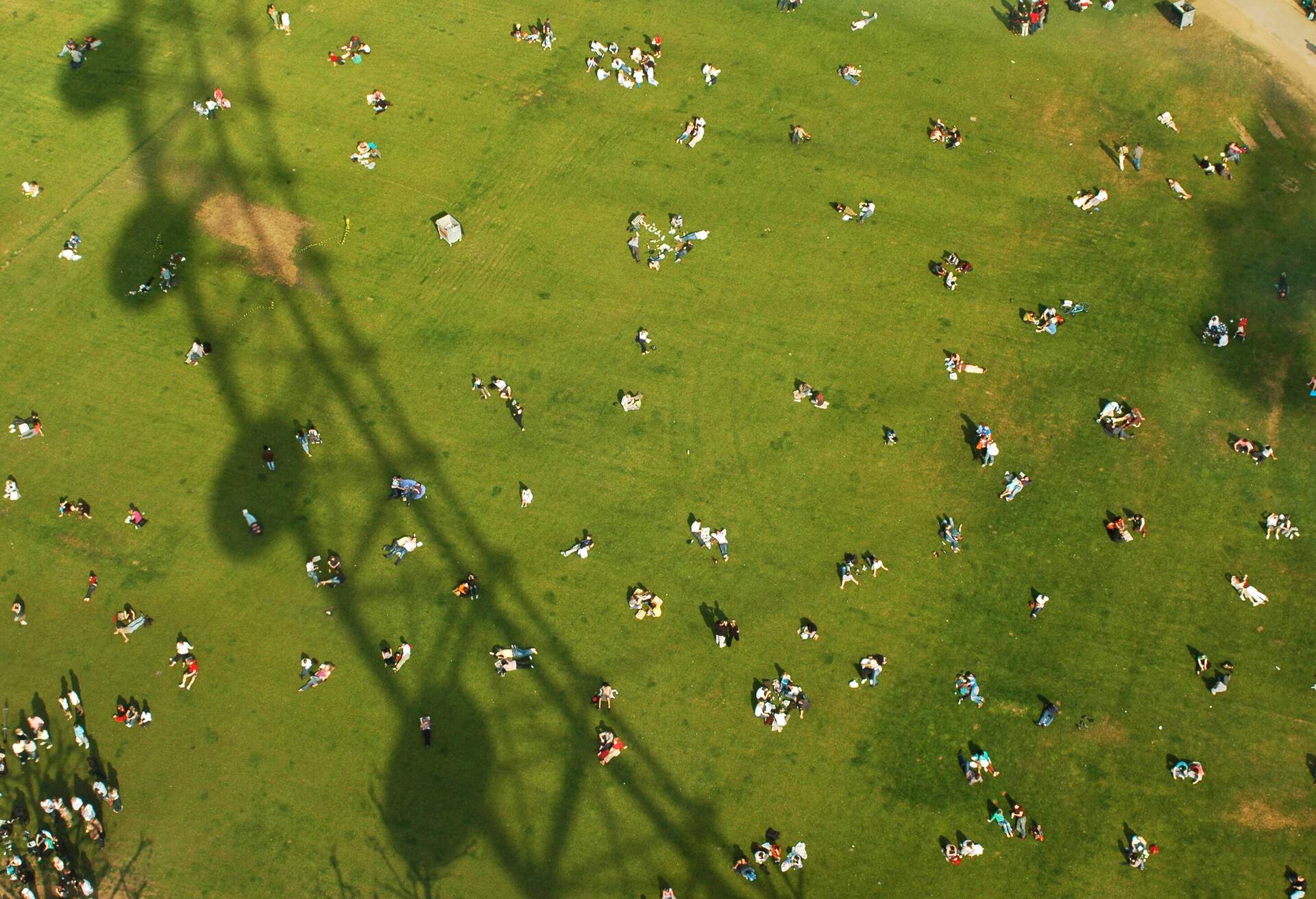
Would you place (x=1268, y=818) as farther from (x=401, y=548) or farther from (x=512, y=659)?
(x=401, y=548)

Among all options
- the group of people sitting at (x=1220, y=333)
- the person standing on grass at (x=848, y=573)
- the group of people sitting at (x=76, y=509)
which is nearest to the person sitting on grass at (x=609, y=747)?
the person standing on grass at (x=848, y=573)

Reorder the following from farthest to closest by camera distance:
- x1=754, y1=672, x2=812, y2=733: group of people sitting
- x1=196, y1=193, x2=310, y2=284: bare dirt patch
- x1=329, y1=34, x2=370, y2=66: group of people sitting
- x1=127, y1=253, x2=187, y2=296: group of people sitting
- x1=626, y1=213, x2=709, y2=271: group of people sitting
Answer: x1=329, y1=34, x2=370, y2=66: group of people sitting
x1=196, y1=193, x2=310, y2=284: bare dirt patch
x1=127, y1=253, x2=187, y2=296: group of people sitting
x1=626, y1=213, x2=709, y2=271: group of people sitting
x1=754, y1=672, x2=812, y2=733: group of people sitting

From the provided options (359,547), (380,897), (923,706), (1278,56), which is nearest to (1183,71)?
(1278,56)

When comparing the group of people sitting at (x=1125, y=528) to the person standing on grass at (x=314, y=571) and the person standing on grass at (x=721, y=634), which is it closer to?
the person standing on grass at (x=721, y=634)

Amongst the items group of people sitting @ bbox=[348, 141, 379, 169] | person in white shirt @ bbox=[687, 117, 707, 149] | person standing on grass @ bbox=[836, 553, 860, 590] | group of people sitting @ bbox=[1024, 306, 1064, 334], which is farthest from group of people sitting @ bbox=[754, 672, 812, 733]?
group of people sitting @ bbox=[348, 141, 379, 169]

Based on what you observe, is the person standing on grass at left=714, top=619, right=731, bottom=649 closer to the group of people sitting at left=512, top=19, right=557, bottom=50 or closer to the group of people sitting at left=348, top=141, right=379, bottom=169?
the group of people sitting at left=348, top=141, right=379, bottom=169
